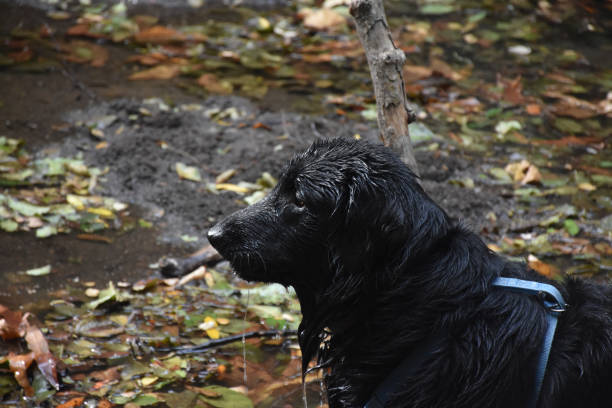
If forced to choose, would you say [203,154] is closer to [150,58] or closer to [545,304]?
[150,58]

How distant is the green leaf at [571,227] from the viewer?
532 centimetres

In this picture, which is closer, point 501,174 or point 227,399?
point 227,399

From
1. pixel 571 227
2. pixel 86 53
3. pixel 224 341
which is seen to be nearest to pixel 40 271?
pixel 224 341

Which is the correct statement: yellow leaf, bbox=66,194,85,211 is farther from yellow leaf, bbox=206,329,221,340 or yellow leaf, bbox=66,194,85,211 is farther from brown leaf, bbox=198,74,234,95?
brown leaf, bbox=198,74,234,95

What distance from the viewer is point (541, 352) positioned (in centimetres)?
259

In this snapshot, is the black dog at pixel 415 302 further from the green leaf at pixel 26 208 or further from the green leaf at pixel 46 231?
the green leaf at pixel 26 208

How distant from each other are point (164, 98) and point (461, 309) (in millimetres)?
5234

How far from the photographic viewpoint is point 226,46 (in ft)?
28.7

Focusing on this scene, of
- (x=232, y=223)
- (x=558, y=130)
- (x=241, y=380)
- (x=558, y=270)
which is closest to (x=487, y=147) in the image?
(x=558, y=130)

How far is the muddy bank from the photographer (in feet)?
18.2

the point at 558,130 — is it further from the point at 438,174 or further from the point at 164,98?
the point at 164,98

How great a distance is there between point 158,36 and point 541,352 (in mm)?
7097

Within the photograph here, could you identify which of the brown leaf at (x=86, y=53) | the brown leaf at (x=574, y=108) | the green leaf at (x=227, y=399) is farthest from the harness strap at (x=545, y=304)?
the brown leaf at (x=86, y=53)

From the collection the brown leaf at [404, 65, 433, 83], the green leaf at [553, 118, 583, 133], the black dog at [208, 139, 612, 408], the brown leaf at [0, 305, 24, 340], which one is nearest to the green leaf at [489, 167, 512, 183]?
the green leaf at [553, 118, 583, 133]
